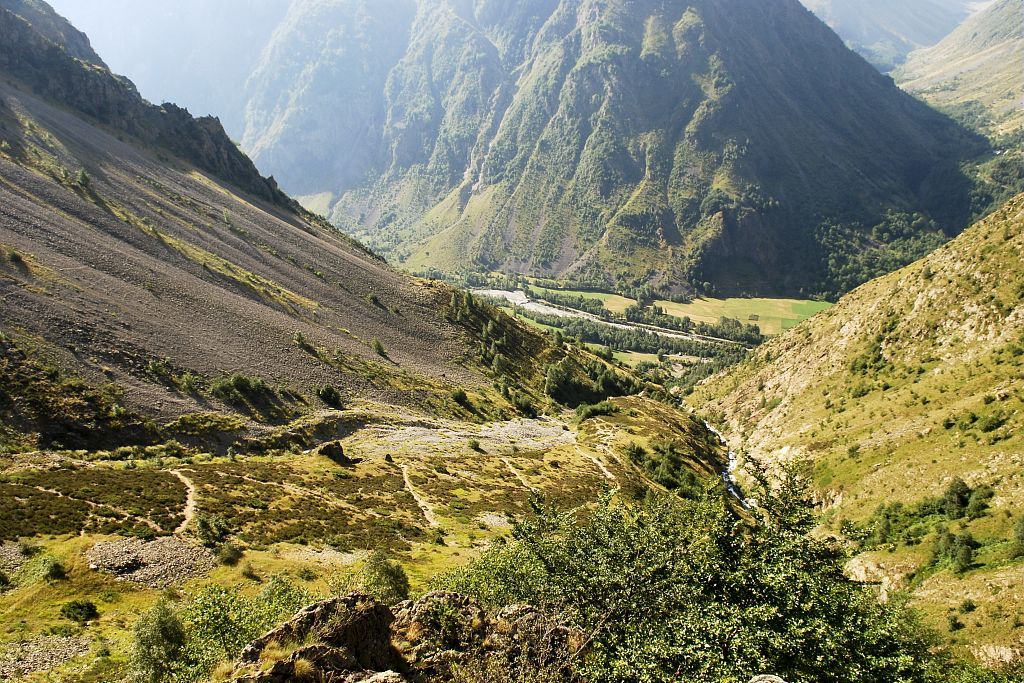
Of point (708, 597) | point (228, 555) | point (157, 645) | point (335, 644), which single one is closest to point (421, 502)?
point (228, 555)

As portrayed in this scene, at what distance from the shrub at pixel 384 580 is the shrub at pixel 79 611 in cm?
1457

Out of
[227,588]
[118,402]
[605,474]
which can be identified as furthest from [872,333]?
[118,402]

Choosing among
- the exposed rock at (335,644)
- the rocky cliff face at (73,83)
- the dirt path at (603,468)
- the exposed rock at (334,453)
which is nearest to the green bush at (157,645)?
the exposed rock at (335,644)

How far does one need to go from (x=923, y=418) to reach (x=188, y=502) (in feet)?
300

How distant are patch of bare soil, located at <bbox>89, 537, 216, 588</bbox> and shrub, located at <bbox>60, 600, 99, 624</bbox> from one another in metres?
3.77

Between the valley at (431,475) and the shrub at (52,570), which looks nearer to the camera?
the valley at (431,475)

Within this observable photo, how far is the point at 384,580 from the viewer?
115 ft

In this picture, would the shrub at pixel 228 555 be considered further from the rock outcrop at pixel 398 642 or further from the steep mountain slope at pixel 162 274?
the steep mountain slope at pixel 162 274

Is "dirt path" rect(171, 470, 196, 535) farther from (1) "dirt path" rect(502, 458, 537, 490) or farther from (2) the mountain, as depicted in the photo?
(2) the mountain

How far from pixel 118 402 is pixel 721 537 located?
69.1 m

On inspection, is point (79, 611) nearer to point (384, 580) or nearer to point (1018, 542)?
point (384, 580)

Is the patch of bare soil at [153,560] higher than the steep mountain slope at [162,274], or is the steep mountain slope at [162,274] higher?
the steep mountain slope at [162,274]

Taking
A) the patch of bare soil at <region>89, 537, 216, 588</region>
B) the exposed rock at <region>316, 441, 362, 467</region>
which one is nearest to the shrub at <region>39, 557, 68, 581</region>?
the patch of bare soil at <region>89, 537, 216, 588</region>

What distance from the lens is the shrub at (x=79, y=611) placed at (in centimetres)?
2961
